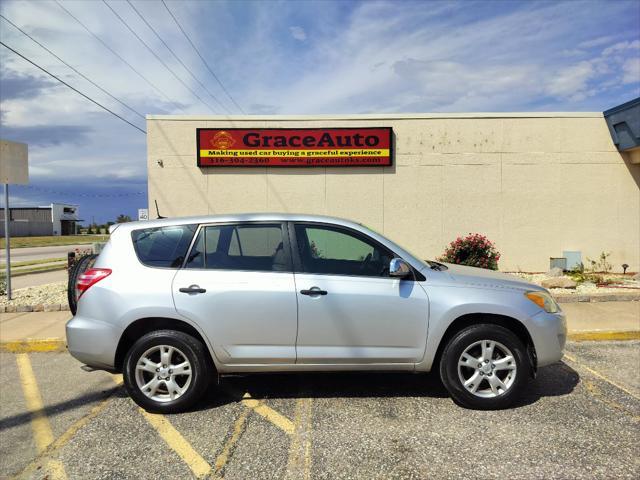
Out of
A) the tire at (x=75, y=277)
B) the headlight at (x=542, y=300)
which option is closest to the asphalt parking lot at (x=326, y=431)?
the headlight at (x=542, y=300)

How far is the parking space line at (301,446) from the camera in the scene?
2.97m

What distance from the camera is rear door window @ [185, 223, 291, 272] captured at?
3.97 metres

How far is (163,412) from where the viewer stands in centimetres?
388

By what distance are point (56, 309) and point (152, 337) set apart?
526 cm

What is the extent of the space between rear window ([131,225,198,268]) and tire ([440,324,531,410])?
2.51 m

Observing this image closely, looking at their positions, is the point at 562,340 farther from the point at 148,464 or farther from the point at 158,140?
the point at 158,140

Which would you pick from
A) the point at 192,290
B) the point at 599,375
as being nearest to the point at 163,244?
the point at 192,290

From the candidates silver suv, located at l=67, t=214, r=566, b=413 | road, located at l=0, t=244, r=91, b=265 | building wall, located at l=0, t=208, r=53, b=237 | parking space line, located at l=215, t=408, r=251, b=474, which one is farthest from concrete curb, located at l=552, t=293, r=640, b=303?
building wall, located at l=0, t=208, r=53, b=237

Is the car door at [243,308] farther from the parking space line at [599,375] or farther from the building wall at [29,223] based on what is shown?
the building wall at [29,223]

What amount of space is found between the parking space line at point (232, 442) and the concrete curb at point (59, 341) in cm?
352

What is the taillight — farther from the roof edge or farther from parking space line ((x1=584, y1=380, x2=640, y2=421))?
the roof edge

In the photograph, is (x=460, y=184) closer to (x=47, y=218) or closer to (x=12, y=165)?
(x=12, y=165)

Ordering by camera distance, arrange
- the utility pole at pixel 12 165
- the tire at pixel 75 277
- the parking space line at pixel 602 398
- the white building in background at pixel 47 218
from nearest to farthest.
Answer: the parking space line at pixel 602 398
the tire at pixel 75 277
the utility pole at pixel 12 165
the white building in background at pixel 47 218

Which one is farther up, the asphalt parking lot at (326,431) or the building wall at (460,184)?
the building wall at (460,184)
